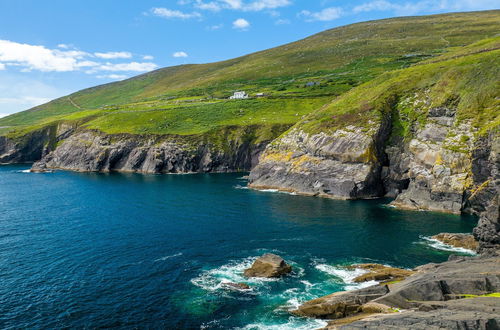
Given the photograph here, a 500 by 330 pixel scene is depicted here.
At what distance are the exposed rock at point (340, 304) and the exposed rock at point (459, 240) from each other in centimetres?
2867

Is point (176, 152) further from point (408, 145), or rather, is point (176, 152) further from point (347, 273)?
point (347, 273)

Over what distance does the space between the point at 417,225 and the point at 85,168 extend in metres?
148

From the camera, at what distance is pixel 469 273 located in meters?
39.5

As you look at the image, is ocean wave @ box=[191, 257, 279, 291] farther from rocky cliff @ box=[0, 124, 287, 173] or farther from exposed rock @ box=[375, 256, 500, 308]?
Answer: rocky cliff @ box=[0, 124, 287, 173]

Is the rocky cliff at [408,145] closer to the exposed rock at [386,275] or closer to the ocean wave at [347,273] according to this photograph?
the exposed rock at [386,275]

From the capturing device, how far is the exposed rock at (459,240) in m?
60.4

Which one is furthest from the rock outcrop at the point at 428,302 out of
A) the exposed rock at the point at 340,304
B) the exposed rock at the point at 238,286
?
the exposed rock at the point at 238,286

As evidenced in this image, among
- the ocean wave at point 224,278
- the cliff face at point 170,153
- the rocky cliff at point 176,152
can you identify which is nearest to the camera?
the ocean wave at point 224,278

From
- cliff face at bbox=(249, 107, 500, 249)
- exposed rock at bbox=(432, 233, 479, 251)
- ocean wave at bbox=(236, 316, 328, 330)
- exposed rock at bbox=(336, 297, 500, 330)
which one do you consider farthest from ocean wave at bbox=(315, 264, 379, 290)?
cliff face at bbox=(249, 107, 500, 249)

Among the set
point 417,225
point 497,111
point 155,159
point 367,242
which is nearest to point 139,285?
point 367,242

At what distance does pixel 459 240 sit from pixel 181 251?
48.2 meters

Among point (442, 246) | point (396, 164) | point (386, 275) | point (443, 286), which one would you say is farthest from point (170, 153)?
point (443, 286)

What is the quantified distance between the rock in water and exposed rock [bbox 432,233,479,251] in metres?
31.2

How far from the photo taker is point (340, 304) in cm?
3891
